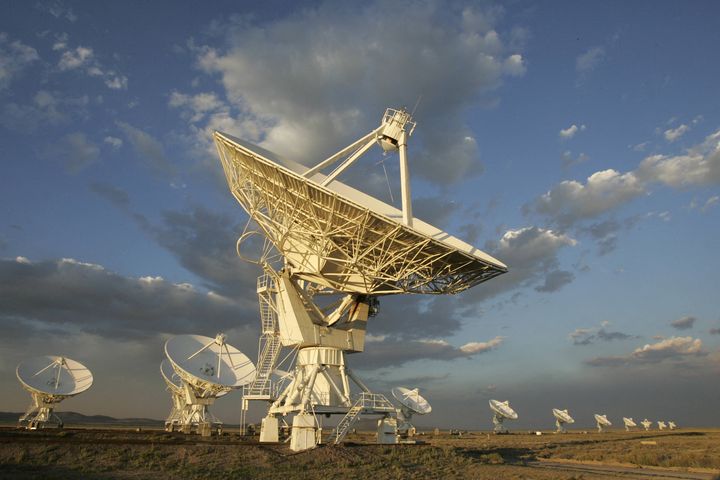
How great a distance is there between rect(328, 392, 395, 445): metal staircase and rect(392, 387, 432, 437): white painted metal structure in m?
19.9

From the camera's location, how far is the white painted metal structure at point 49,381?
131ft

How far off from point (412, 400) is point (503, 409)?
21185 mm

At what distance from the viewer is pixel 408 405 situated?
47719 mm

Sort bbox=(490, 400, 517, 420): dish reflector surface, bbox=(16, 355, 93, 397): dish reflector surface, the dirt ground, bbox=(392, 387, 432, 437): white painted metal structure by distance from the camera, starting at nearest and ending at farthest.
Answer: the dirt ground < bbox=(16, 355, 93, 397): dish reflector surface < bbox=(392, 387, 432, 437): white painted metal structure < bbox=(490, 400, 517, 420): dish reflector surface

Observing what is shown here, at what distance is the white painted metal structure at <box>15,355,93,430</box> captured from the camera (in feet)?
131

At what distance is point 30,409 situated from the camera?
42.0m

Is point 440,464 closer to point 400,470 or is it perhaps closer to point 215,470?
point 400,470

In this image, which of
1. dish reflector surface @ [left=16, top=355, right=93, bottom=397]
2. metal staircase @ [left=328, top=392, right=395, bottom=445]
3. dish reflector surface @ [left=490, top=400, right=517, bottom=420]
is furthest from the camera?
dish reflector surface @ [left=490, top=400, right=517, bottom=420]

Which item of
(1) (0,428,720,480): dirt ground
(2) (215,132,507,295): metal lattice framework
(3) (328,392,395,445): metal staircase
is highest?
(2) (215,132,507,295): metal lattice framework

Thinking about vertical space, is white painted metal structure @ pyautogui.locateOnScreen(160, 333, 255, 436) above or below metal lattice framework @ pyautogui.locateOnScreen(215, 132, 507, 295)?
below

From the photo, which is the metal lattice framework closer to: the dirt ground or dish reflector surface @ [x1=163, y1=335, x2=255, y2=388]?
the dirt ground

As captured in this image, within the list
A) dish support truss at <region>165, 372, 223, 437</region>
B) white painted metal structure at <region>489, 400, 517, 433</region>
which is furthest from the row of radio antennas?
dish support truss at <region>165, 372, 223, 437</region>

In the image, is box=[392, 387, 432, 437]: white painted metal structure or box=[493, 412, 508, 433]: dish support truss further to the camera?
box=[493, 412, 508, 433]: dish support truss

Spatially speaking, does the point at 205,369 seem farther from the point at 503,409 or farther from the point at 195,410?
the point at 503,409
